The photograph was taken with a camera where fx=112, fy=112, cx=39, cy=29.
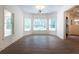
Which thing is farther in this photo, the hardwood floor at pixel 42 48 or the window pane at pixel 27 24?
the window pane at pixel 27 24

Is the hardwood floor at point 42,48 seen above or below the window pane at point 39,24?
below

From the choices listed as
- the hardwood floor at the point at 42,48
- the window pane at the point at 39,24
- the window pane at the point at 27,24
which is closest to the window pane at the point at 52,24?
the window pane at the point at 39,24

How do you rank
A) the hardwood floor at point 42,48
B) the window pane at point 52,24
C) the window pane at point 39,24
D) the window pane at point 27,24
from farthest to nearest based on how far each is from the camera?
the window pane at point 39,24
the window pane at point 52,24
the window pane at point 27,24
the hardwood floor at point 42,48

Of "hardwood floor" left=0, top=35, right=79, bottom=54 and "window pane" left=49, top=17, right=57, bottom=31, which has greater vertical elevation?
"window pane" left=49, top=17, right=57, bottom=31

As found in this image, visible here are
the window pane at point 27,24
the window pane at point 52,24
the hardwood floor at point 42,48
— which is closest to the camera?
the hardwood floor at point 42,48

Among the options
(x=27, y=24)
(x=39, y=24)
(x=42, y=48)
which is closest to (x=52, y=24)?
(x=39, y=24)

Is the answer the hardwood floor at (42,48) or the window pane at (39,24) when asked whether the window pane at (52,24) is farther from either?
the hardwood floor at (42,48)

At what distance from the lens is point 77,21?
11664 mm

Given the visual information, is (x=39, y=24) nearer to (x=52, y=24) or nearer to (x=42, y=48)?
(x=52, y=24)

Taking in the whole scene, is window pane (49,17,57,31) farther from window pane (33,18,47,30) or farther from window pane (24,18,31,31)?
window pane (24,18,31,31)

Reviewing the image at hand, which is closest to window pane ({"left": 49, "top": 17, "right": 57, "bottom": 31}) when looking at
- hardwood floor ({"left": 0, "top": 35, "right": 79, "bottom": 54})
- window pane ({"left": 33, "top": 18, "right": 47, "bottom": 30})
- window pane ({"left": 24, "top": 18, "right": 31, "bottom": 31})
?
window pane ({"left": 33, "top": 18, "right": 47, "bottom": 30})

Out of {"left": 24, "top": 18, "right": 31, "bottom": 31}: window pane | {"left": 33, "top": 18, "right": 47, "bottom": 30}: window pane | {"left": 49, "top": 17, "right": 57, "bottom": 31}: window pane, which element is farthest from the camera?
{"left": 33, "top": 18, "right": 47, "bottom": 30}: window pane
